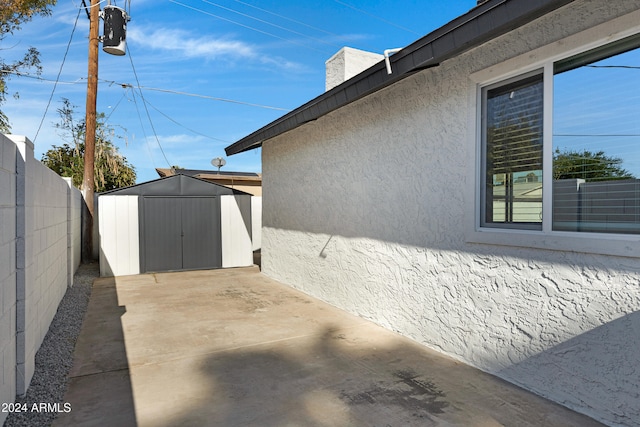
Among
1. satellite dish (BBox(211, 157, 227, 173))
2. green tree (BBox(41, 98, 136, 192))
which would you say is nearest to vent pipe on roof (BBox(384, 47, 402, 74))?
satellite dish (BBox(211, 157, 227, 173))

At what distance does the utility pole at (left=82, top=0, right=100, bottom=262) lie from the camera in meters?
11.0

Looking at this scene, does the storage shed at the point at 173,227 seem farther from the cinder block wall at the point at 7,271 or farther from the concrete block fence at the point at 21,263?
the cinder block wall at the point at 7,271

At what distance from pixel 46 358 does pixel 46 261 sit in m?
1.31

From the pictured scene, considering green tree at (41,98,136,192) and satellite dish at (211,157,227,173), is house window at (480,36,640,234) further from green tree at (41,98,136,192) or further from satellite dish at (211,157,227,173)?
green tree at (41,98,136,192)

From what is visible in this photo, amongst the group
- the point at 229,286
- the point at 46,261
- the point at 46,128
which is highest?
the point at 46,128

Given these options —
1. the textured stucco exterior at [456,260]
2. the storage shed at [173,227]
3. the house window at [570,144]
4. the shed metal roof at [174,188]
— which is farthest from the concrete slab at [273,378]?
the shed metal roof at [174,188]

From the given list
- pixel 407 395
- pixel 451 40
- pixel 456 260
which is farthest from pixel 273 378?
pixel 451 40

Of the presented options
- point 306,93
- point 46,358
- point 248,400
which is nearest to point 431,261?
point 248,400

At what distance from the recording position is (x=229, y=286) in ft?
26.9

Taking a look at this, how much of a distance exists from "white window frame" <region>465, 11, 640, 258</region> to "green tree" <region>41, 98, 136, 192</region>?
1594 cm

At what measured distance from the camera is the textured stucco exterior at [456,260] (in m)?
2.80

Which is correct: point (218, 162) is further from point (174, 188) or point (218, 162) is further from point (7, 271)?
point (7, 271)

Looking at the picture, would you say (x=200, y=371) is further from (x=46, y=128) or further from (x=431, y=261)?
(x=46, y=128)

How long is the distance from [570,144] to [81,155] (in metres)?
18.4
